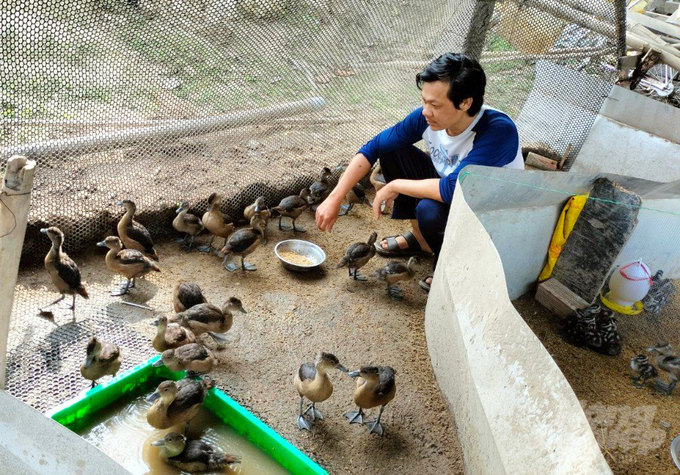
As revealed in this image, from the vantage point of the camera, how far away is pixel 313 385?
356cm

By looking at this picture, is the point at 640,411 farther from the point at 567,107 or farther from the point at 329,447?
the point at 567,107

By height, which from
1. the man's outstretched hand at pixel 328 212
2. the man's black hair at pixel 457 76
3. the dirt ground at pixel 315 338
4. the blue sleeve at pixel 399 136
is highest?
the man's black hair at pixel 457 76

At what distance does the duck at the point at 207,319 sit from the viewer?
13.2 ft

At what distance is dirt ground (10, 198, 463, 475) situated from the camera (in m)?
3.53

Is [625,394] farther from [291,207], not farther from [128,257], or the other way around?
[128,257]

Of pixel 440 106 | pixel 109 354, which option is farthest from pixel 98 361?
pixel 440 106

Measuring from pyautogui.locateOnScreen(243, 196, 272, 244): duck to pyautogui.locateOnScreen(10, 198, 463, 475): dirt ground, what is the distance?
23 cm

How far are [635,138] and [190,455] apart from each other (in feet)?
19.2

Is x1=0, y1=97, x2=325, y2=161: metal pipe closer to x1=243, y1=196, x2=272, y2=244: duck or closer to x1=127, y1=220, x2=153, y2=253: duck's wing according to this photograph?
x1=127, y1=220, x2=153, y2=253: duck's wing

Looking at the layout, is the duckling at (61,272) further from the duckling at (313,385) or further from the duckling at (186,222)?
the duckling at (313,385)

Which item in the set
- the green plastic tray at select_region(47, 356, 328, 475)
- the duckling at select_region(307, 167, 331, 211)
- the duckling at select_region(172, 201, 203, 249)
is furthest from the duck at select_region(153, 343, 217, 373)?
the duckling at select_region(307, 167, 331, 211)

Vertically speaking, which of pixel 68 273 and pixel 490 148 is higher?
pixel 490 148

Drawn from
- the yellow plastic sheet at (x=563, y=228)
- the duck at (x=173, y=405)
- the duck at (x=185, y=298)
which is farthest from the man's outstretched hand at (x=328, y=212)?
the yellow plastic sheet at (x=563, y=228)

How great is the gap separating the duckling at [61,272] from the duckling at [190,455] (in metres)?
1.35
